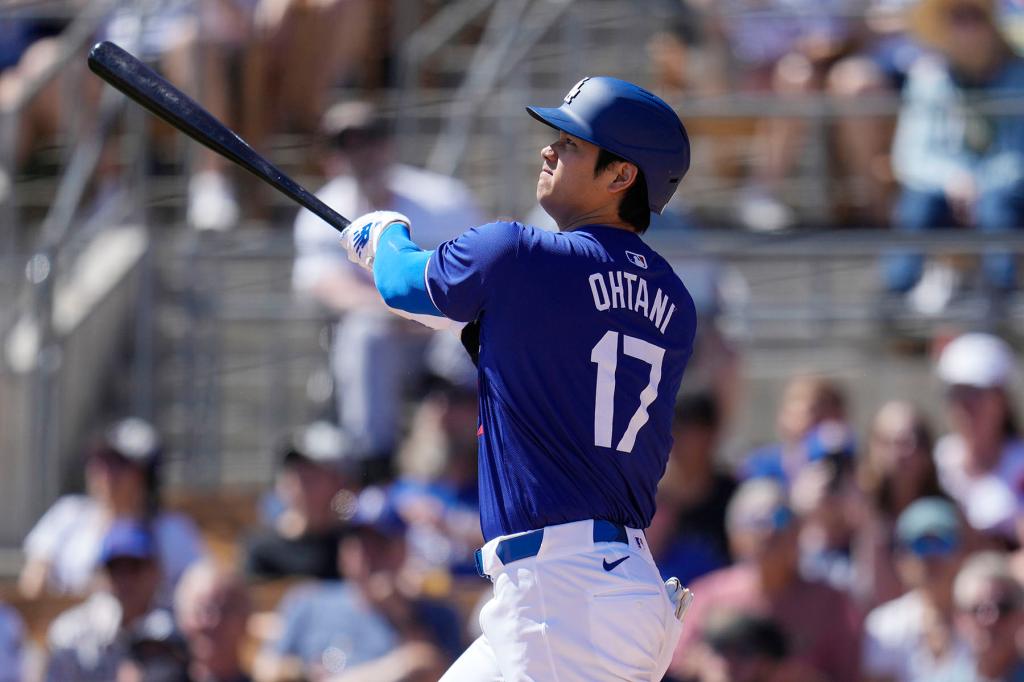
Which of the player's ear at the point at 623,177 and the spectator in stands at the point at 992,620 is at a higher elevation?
the player's ear at the point at 623,177

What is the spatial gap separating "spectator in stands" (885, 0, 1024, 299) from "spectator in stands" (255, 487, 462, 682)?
332 cm

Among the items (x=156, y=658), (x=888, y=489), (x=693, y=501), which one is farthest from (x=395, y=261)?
(x=888, y=489)

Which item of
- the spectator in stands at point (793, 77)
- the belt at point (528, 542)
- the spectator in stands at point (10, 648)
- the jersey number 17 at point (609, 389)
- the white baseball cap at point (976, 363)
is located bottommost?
the spectator in stands at point (10, 648)

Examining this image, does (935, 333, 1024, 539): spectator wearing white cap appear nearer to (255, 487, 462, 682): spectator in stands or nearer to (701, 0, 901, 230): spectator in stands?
(701, 0, 901, 230): spectator in stands

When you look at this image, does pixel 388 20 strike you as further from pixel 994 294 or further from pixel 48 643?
pixel 48 643

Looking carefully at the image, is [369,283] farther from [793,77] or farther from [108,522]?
[793,77]

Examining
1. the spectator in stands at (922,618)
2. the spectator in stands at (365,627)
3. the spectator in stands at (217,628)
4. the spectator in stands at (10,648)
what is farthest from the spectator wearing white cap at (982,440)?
the spectator in stands at (10,648)

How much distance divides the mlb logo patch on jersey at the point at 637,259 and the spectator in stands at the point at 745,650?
93.5 inches

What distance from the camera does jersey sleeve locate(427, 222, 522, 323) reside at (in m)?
4.09

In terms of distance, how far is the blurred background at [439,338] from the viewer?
6746 millimetres

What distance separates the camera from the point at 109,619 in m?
6.91

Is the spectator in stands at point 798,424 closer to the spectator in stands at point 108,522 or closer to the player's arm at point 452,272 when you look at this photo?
the spectator in stands at point 108,522

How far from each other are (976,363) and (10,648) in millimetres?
4136

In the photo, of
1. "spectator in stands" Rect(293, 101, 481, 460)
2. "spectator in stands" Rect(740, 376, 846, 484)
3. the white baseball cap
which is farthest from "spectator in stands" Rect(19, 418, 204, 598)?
the white baseball cap
